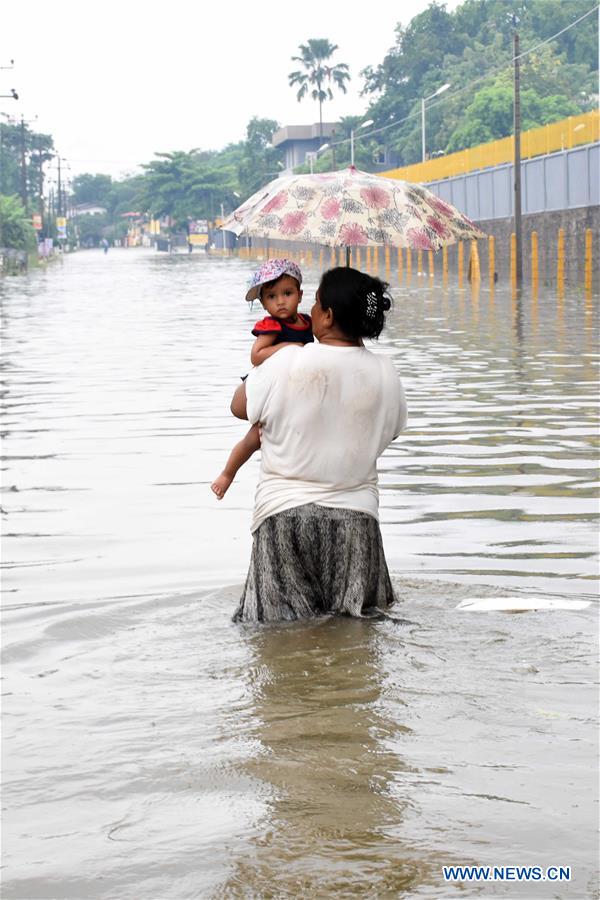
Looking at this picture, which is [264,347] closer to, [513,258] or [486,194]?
[513,258]

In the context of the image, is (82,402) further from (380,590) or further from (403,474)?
(380,590)

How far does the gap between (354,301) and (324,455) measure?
61 centimetres

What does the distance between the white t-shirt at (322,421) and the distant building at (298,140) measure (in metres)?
142

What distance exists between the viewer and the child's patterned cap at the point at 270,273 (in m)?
6.15

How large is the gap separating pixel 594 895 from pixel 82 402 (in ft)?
40.3

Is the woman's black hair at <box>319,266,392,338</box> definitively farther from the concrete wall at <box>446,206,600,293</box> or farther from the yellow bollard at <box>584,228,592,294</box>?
the yellow bollard at <box>584,228,592,294</box>

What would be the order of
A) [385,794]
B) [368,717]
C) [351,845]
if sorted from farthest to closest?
1. [368,717]
2. [385,794]
3. [351,845]

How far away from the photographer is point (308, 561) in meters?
6.48

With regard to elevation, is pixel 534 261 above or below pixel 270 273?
above

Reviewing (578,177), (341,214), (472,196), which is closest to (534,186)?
(578,177)

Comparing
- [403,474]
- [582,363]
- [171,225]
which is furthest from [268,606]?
[171,225]

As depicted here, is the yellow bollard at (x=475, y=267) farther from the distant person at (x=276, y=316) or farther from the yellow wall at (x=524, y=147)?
the distant person at (x=276, y=316)

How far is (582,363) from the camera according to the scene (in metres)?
18.7

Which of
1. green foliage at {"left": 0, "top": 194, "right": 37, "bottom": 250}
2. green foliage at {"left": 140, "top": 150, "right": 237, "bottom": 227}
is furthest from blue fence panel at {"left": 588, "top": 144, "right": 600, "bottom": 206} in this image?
green foliage at {"left": 140, "top": 150, "right": 237, "bottom": 227}
